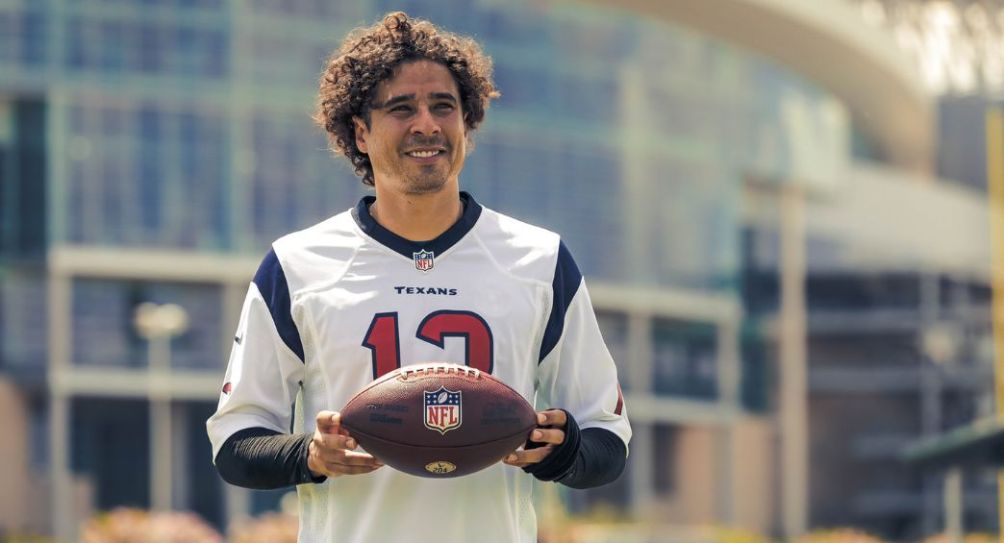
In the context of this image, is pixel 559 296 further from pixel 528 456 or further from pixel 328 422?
pixel 328 422

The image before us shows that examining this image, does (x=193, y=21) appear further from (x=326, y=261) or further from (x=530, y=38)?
(x=326, y=261)

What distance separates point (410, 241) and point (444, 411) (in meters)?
0.59

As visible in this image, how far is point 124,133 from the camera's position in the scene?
48.1 metres

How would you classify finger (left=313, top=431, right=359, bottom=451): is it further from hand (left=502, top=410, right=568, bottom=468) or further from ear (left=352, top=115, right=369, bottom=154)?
ear (left=352, top=115, right=369, bottom=154)

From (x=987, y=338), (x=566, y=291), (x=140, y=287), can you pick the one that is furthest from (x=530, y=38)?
(x=566, y=291)

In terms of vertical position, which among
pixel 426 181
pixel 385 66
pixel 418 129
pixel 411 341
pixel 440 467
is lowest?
pixel 440 467

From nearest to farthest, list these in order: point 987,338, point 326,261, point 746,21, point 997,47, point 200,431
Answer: point 326,261 → point 200,431 → point 746,21 → point 987,338 → point 997,47

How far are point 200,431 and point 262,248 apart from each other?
5040 millimetres

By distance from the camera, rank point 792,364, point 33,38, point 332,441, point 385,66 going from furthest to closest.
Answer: point 792,364
point 33,38
point 385,66
point 332,441

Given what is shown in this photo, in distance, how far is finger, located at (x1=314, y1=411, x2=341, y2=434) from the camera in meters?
4.80

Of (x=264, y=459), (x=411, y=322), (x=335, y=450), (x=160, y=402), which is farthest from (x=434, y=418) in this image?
(x=160, y=402)

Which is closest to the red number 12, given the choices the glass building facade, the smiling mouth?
the smiling mouth

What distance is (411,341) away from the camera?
5.08m

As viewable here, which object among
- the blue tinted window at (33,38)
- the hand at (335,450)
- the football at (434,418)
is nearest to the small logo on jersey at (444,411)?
the football at (434,418)
